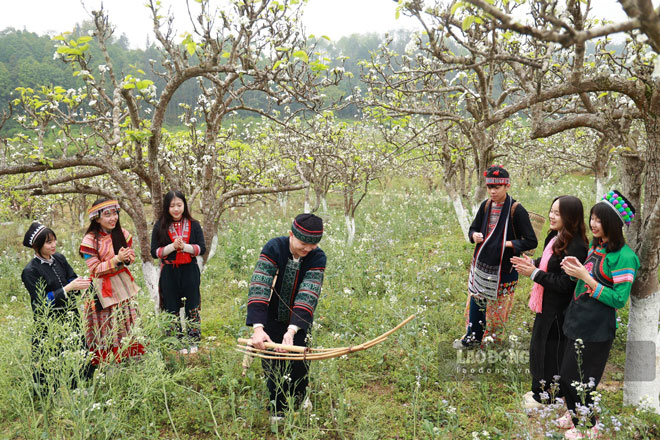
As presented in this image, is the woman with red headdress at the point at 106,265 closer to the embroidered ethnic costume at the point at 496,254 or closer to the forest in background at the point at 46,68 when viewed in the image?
the embroidered ethnic costume at the point at 496,254

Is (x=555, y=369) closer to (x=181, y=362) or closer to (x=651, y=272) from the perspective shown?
(x=651, y=272)

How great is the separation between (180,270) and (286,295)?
6.67 feet

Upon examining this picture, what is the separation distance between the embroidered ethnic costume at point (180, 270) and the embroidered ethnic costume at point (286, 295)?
1.63 meters

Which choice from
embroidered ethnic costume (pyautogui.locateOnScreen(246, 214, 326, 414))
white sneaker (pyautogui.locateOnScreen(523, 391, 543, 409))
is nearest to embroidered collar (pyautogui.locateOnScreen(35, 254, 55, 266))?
embroidered ethnic costume (pyautogui.locateOnScreen(246, 214, 326, 414))

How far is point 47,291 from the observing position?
13.5 feet

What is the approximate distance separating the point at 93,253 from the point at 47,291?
1.91 feet

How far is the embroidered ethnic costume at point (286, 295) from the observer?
11.2ft

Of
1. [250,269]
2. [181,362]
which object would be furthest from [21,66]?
[181,362]

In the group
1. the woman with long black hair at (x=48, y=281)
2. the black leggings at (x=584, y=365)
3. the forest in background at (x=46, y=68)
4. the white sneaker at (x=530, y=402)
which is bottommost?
the white sneaker at (x=530, y=402)

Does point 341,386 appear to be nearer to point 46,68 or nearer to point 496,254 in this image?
point 496,254

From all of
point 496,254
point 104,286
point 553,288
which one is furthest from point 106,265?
point 553,288

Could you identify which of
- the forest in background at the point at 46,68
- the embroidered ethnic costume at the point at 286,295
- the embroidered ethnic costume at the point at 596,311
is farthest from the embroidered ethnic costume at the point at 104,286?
the forest in background at the point at 46,68

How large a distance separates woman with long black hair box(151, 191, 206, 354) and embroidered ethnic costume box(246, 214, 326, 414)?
1520 mm

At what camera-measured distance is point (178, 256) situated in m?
4.87
